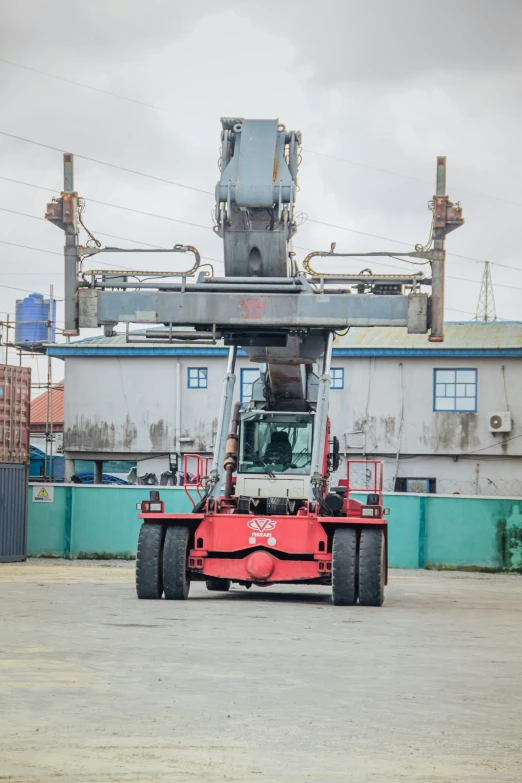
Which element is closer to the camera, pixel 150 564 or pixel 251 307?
pixel 251 307

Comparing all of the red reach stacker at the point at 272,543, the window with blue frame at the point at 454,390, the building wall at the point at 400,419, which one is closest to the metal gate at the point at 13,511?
the red reach stacker at the point at 272,543

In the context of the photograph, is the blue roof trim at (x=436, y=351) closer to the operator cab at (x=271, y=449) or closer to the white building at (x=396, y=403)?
the white building at (x=396, y=403)

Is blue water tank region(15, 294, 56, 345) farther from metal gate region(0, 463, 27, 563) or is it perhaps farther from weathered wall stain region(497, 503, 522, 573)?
weathered wall stain region(497, 503, 522, 573)

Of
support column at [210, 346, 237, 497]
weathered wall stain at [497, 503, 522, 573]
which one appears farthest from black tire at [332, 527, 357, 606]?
weathered wall stain at [497, 503, 522, 573]

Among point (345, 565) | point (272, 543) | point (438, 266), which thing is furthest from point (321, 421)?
point (438, 266)

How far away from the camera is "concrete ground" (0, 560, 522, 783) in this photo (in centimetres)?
727

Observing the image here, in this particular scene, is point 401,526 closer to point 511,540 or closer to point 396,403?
point 511,540

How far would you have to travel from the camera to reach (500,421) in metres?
42.1

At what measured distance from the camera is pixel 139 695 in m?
9.65

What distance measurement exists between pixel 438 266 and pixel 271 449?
413 centimetres

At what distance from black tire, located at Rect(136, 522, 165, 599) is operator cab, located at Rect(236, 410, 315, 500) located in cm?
171

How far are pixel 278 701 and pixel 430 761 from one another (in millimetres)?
2286

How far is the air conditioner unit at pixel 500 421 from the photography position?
1655 inches

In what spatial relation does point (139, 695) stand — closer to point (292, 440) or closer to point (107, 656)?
point (107, 656)
